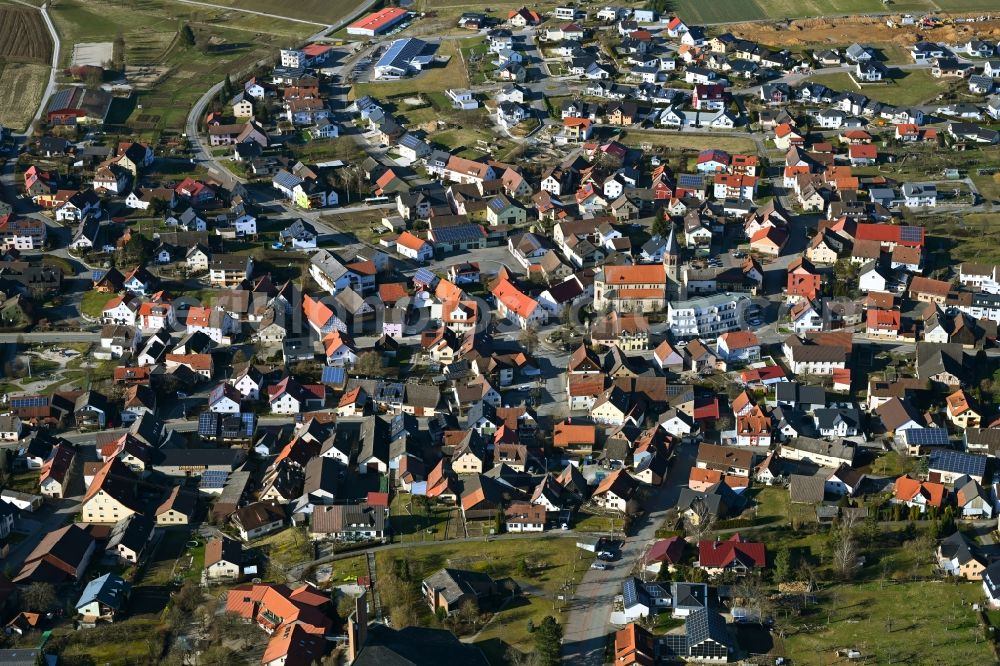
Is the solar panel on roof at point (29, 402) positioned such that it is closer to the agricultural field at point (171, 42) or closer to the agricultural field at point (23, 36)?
the agricultural field at point (171, 42)

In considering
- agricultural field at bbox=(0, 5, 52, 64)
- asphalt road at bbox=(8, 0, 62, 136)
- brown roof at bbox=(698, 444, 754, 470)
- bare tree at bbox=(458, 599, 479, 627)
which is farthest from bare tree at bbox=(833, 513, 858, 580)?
agricultural field at bbox=(0, 5, 52, 64)

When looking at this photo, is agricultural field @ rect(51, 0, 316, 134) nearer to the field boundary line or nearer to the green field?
the field boundary line

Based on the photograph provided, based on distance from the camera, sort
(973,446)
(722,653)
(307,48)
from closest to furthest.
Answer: (722,653)
(973,446)
(307,48)

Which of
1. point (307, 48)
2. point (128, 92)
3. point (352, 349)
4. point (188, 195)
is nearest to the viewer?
point (352, 349)

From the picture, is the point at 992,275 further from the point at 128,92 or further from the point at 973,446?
the point at 128,92

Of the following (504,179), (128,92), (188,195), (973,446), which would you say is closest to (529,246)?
(504,179)

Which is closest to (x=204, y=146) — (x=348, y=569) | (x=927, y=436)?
(x=348, y=569)

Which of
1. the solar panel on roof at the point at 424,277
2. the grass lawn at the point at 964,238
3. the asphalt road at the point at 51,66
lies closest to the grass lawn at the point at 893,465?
the grass lawn at the point at 964,238

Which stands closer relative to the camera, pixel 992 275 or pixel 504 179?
pixel 992 275
